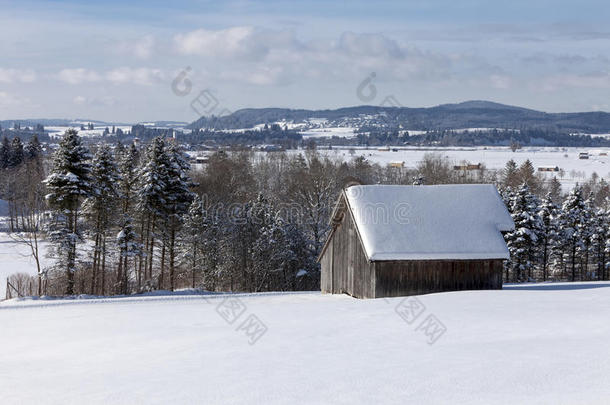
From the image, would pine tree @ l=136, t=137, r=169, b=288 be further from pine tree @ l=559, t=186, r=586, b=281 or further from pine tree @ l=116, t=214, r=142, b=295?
pine tree @ l=559, t=186, r=586, b=281

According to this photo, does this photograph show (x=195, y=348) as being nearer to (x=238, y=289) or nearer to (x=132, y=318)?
(x=132, y=318)

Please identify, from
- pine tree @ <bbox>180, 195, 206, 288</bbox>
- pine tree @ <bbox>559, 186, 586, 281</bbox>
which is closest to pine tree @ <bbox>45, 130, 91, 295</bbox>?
pine tree @ <bbox>180, 195, 206, 288</bbox>

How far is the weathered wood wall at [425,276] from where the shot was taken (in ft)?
79.6

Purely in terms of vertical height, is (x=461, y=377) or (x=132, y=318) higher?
(x=461, y=377)

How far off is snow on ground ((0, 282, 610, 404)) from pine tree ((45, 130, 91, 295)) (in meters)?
14.4

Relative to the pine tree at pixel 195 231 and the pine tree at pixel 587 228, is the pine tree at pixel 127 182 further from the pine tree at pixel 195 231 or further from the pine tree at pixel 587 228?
the pine tree at pixel 587 228

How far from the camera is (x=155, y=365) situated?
12539 millimetres

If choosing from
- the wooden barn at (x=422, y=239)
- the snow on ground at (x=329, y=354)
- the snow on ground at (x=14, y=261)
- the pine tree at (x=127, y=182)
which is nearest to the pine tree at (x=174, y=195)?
the pine tree at (x=127, y=182)

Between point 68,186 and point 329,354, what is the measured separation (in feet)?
89.8

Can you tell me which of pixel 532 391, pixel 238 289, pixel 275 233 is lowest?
pixel 238 289

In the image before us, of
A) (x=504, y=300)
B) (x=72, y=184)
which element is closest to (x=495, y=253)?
(x=504, y=300)

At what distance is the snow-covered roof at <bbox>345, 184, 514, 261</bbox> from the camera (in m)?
24.2

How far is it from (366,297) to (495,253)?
19.2 ft

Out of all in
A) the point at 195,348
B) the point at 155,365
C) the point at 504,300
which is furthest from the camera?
the point at 504,300
